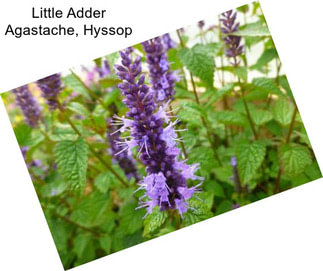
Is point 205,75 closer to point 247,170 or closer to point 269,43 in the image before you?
point 247,170

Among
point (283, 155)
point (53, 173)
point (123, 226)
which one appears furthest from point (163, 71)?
point (53, 173)

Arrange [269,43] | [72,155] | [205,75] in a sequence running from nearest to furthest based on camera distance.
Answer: [72,155] < [205,75] < [269,43]

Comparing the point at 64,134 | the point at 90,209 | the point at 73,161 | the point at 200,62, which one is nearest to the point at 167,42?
the point at 200,62

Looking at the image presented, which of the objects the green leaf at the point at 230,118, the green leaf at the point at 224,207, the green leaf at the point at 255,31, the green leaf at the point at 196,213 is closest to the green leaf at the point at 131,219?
the green leaf at the point at 224,207

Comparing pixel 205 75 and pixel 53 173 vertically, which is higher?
pixel 205 75

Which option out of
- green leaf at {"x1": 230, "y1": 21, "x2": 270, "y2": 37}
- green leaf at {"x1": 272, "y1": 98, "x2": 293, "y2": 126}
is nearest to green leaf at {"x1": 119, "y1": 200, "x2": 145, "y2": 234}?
green leaf at {"x1": 272, "y1": 98, "x2": 293, "y2": 126}

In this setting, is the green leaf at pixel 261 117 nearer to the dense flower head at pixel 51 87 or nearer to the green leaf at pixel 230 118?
the green leaf at pixel 230 118

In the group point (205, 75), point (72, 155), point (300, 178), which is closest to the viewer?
point (72, 155)
